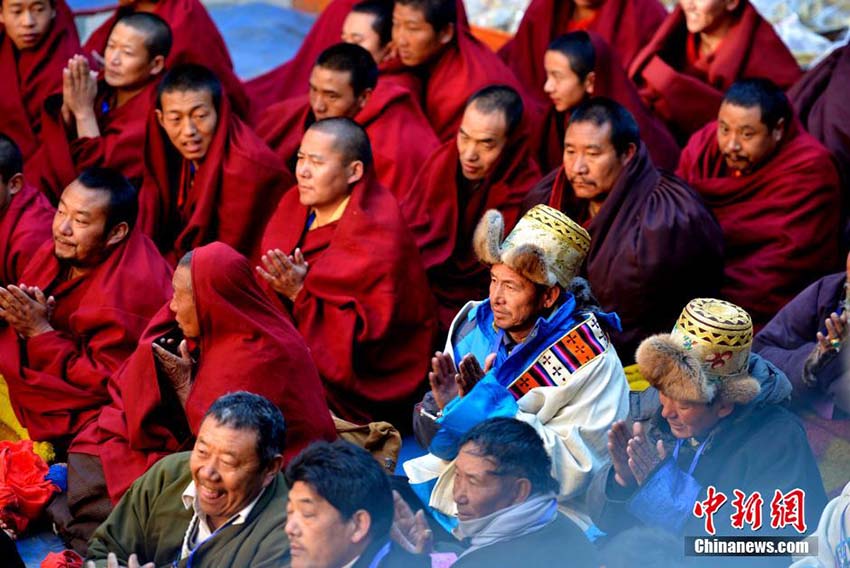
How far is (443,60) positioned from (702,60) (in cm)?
133

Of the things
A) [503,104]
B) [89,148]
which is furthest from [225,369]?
[89,148]

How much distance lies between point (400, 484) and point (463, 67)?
3.41m

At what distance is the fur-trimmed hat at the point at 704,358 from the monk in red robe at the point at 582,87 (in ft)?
9.07

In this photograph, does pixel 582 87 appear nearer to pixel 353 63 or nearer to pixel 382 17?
pixel 353 63

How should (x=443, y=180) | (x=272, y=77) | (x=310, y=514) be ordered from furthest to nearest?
1. (x=272, y=77)
2. (x=443, y=180)
3. (x=310, y=514)

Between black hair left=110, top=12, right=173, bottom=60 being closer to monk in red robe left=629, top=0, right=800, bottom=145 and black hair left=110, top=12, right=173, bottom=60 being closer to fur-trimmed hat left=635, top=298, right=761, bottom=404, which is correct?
monk in red robe left=629, top=0, right=800, bottom=145

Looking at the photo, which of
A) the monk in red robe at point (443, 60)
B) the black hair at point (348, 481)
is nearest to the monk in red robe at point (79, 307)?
the black hair at point (348, 481)

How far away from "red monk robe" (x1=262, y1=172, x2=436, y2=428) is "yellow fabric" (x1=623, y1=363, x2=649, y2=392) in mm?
879

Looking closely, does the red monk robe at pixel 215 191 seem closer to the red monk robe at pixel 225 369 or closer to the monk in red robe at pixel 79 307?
the monk in red robe at pixel 79 307

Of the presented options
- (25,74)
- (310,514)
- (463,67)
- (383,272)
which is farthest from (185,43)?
(310,514)

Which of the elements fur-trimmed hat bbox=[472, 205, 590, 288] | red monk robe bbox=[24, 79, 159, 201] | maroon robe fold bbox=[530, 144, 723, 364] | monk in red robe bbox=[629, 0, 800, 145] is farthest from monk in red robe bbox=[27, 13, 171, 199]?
fur-trimmed hat bbox=[472, 205, 590, 288]

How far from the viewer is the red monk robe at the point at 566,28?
9.90 m

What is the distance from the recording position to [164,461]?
5.89m

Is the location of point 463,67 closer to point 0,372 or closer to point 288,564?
point 0,372
